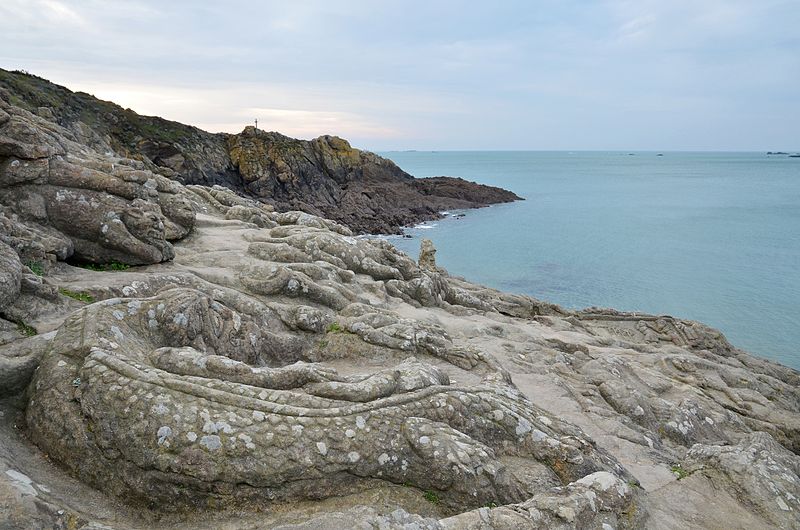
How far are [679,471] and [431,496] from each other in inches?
251

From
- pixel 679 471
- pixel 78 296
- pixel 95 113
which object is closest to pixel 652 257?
pixel 679 471

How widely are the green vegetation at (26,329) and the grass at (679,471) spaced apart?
43.4ft

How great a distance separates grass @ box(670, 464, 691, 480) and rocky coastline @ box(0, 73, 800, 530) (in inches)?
2.7

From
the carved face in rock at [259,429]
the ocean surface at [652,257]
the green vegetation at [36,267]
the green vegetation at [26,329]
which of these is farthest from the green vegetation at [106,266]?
the ocean surface at [652,257]

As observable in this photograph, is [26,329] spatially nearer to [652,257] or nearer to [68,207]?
[68,207]

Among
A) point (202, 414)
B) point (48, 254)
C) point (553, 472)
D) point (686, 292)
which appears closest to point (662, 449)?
point (553, 472)

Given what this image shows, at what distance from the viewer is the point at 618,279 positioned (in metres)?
53.8

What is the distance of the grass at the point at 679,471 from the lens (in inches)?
432

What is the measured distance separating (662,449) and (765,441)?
2.28 meters

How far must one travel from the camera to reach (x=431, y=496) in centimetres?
819

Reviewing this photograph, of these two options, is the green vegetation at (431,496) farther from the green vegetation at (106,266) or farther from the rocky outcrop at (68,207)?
the green vegetation at (106,266)

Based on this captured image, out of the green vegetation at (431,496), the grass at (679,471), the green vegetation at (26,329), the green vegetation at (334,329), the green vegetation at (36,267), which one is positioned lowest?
the grass at (679,471)

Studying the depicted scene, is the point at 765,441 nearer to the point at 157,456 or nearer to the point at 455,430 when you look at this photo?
the point at 455,430

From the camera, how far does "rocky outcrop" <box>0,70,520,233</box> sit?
68.9 meters
